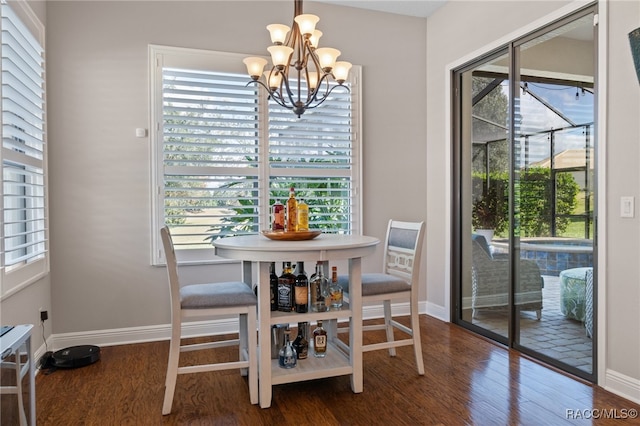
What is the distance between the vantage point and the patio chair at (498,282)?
3.19 meters

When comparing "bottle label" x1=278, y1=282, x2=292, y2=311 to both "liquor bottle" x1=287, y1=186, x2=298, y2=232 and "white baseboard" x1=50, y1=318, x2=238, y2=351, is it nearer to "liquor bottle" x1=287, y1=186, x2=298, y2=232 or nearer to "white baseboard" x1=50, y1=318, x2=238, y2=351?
"liquor bottle" x1=287, y1=186, x2=298, y2=232

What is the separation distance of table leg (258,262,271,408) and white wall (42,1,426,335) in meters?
1.48

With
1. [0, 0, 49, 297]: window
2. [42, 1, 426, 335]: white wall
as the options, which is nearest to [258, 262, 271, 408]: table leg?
[0, 0, 49, 297]: window

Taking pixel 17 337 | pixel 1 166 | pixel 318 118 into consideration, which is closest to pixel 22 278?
pixel 1 166

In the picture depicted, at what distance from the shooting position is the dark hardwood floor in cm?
228

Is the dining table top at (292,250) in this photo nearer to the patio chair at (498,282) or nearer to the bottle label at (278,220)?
the bottle label at (278,220)

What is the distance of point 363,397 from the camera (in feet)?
8.28

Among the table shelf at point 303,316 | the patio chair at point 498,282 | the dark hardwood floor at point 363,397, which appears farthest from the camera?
the patio chair at point 498,282

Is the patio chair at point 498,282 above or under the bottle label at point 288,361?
above

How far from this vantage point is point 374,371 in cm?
291

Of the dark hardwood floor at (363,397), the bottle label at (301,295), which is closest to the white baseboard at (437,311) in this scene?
the dark hardwood floor at (363,397)

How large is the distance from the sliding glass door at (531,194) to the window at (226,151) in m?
1.14

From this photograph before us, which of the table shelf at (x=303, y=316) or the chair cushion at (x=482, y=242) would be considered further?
the chair cushion at (x=482, y=242)

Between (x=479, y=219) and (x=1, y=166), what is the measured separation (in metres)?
3.33
